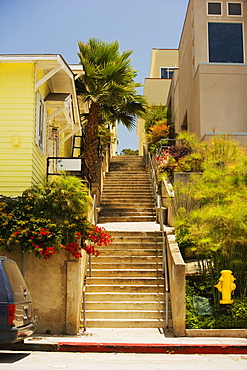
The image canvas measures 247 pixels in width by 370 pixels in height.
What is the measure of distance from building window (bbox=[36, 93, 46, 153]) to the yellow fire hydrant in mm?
6913

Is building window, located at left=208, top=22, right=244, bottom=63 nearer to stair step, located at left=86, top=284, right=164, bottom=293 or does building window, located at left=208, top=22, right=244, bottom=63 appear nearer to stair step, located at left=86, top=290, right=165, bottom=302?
stair step, located at left=86, top=284, right=164, bottom=293

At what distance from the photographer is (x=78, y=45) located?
21547 millimetres

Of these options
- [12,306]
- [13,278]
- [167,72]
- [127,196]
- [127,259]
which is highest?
[167,72]

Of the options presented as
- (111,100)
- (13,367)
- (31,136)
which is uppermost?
(111,100)

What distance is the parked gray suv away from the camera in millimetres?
8367

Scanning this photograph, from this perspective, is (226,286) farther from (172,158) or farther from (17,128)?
(172,158)

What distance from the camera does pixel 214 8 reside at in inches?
850

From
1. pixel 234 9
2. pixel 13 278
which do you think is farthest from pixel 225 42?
pixel 13 278

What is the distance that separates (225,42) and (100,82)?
5.44 m

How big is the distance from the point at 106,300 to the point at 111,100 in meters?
10.2

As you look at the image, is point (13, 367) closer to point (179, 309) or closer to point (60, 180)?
point (179, 309)

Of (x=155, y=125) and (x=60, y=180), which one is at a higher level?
(x=155, y=125)

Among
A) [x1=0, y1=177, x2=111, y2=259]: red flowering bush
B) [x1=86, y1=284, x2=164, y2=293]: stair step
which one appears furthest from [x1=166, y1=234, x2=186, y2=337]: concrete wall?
[x1=0, y1=177, x2=111, y2=259]: red flowering bush

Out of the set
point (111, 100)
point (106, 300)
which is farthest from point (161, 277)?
point (111, 100)
